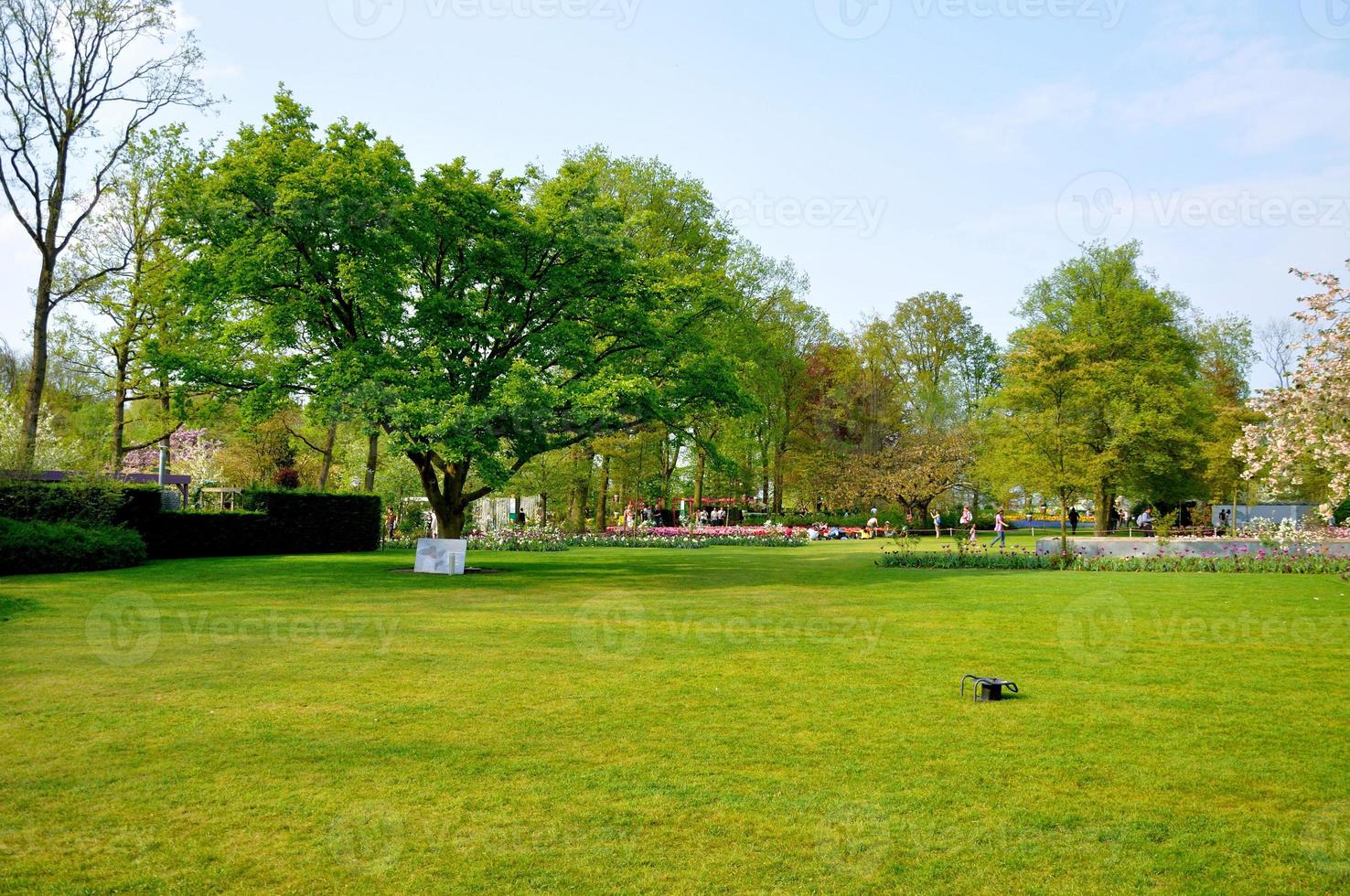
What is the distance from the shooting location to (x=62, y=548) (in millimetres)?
20922

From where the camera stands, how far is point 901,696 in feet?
29.1

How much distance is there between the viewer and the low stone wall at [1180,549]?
26.0 meters

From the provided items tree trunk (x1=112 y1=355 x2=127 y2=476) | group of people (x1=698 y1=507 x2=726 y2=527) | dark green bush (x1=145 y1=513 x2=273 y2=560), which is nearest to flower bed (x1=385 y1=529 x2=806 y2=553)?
dark green bush (x1=145 y1=513 x2=273 y2=560)

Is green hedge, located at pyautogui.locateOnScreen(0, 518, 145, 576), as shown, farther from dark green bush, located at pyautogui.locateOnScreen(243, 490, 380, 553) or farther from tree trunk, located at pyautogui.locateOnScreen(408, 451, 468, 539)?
dark green bush, located at pyautogui.locateOnScreen(243, 490, 380, 553)

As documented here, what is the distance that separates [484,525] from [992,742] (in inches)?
1789

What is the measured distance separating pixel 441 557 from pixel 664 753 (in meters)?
17.1

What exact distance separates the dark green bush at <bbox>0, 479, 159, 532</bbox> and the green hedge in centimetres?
47

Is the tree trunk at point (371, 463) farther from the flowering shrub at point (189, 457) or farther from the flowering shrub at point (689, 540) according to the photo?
the flowering shrub at point (689, 540)

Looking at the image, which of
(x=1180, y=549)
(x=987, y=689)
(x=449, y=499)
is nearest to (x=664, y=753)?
(x=987, y=689)

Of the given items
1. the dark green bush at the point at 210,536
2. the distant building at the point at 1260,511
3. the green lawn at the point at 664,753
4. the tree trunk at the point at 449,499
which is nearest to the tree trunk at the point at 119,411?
the dark green bush at the point at 210,536

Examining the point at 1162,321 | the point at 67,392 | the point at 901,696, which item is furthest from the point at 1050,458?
the point at 67,392

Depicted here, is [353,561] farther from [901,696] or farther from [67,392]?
[67,392]

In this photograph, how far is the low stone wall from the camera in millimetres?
25953

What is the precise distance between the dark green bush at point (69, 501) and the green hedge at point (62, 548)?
0.47 m
